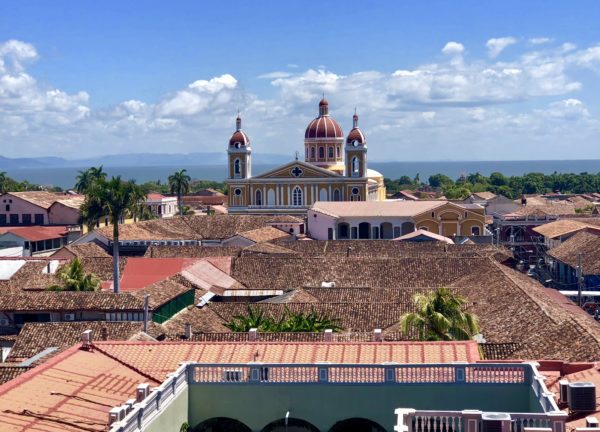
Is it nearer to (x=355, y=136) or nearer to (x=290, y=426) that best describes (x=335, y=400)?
(x=290, y=426)

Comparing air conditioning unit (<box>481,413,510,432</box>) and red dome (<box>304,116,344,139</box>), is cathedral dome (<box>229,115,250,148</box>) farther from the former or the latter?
air conditioning unit (<box>481,413,510,432</box>)

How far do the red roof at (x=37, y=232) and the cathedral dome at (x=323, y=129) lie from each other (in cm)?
2743

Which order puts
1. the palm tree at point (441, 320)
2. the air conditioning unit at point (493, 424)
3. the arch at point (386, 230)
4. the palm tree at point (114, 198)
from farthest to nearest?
the arch at point (386, 230), the palm tree at point (114, 198), the palm tree at point (441, 320), the air conditioning unit at point (493, 424)

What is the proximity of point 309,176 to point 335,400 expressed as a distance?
72407 millimetres

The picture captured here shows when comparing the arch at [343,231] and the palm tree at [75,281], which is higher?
the palm tree at [75,281]

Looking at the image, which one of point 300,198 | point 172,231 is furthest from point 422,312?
point 300,198

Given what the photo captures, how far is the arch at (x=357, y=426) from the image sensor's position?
18.0 m

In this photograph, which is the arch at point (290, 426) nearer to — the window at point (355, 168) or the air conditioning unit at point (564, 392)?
the air conditioning unit at point (564, 392)

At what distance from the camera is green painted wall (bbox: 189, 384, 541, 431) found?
58.6 ft

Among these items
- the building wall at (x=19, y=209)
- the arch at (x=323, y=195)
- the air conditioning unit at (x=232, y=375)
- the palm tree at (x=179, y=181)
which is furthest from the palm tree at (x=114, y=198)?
the palm tree at (x=179, y=181)

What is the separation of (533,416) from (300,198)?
251ft

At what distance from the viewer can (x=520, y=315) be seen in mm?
32625

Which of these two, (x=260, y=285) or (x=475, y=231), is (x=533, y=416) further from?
(x=475, y=231)

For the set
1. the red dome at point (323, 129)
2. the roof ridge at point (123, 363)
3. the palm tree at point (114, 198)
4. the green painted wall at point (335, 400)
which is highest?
the red dome at point (323, 129)
